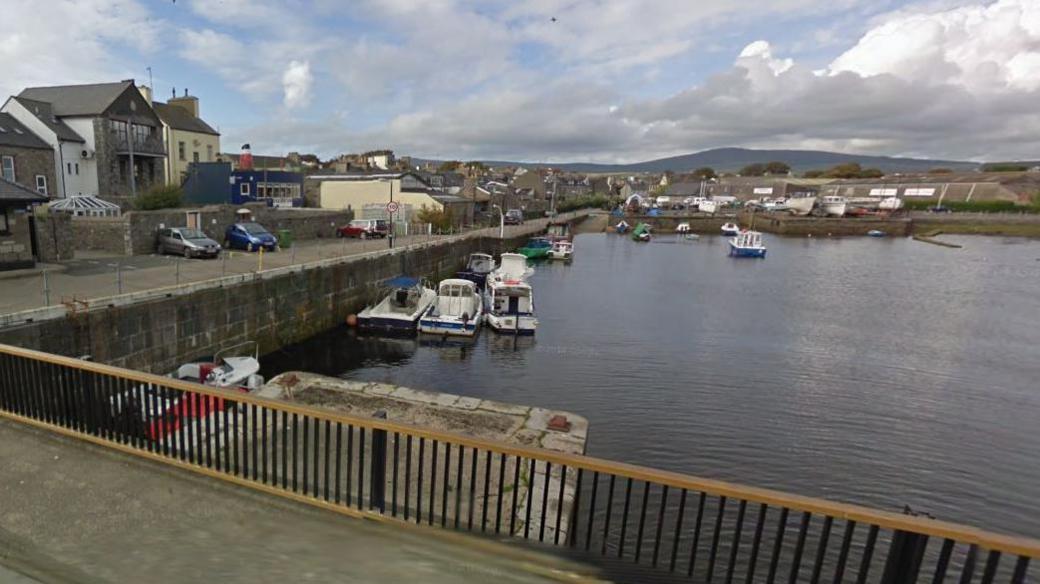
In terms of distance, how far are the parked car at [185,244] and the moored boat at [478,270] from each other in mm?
14151

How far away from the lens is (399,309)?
996 inches

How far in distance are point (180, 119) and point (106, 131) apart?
39.9 ft

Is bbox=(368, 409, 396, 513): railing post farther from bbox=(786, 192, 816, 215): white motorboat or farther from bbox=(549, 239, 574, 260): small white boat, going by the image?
bbox=(786, 192, 816, 215): white motorboat

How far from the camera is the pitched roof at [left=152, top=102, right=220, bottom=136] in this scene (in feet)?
156

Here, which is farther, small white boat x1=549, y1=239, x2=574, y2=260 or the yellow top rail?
small white boat x1=549, y1=239, x2=574, y2=260

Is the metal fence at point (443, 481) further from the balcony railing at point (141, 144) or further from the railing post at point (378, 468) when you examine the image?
the balcony railing at point (141, 144)

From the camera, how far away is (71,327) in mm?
12586

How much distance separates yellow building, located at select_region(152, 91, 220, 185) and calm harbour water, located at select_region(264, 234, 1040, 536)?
113 feet

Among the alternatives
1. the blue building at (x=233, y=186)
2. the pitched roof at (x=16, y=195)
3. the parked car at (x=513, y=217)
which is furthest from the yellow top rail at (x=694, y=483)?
the parked car at (x=513, y=217)

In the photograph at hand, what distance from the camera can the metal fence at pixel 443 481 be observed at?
3396mm

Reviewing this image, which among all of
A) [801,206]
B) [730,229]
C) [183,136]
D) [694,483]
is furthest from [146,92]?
[801,206]

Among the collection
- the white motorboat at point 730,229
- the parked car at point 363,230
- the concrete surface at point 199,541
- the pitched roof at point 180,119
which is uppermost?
the pitched roof at point 180,119

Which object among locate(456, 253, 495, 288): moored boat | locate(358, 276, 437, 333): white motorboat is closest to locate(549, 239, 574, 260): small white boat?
locate(456, 253, 495, 288): moored boat

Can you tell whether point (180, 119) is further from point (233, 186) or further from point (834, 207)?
point (834, 207)
